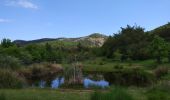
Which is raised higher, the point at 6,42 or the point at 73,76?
the point at 6,42

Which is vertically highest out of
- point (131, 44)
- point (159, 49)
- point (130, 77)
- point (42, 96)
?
point (131, 44)

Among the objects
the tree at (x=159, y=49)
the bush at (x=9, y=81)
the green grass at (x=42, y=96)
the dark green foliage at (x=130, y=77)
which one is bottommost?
the dark green foliage at (x=130, y=77)

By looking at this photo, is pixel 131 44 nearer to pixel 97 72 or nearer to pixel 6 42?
pixel 6 42


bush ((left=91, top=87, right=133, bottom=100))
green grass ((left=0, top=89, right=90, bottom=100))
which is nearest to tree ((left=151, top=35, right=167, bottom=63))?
green grass ((left=0, top=89, right=90, bottom=100))

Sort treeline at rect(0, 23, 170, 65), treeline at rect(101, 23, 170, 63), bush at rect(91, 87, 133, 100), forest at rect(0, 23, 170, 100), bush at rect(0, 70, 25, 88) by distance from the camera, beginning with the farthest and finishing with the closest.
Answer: treeline at rect(101, 23, 170, 63) < treeline at rect(0, 23, 170, 65) < bush at rect(0, 70, 25, 88) < forest at rect(0, 23, 170, 100) < bush at rect(91, 87, 133, 100)

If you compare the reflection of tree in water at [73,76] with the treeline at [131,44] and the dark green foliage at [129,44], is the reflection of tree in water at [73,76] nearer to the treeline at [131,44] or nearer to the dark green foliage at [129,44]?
the treeline at [131,44]

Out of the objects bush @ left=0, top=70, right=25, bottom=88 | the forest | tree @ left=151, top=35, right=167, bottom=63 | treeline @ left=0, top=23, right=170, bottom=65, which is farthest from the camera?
treeline @ left=0, top=23, right=170, bottom=65

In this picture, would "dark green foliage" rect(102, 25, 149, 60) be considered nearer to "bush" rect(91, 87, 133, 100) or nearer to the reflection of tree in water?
the reflection of tree in water

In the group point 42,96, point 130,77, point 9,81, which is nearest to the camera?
point 42,96

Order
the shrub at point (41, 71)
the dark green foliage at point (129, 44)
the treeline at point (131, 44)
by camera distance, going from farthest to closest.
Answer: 1. the dark green foliage at point (129, 44)
2. the treeline at point (131, 44)
3. the shrub at point (41, 71)

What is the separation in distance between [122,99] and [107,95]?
49cm

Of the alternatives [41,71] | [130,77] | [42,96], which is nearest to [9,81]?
[42,96]

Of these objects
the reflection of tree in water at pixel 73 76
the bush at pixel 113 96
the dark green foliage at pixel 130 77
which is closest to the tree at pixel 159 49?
the dark green foliage at pixel 130 77

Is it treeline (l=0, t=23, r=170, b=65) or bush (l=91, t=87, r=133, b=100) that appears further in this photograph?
treeline (l=0, t=23, r=170, b=65)
